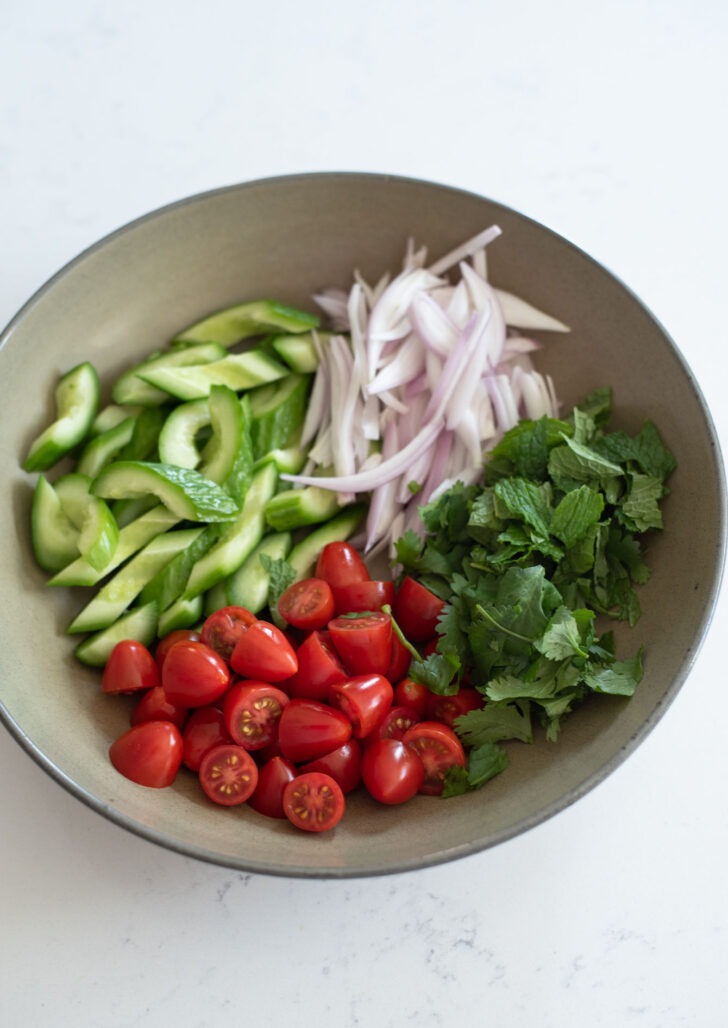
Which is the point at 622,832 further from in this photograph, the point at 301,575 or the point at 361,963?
the point at 301,575

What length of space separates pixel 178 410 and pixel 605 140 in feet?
4.55

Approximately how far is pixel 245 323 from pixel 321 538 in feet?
1.88

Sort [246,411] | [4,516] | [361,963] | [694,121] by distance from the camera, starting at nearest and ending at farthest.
→ [361,963], [4,516], [246,411], [694,121]

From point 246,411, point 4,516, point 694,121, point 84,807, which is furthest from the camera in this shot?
point 694,121

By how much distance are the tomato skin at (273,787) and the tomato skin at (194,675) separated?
0.18 meters

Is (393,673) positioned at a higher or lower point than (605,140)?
lower

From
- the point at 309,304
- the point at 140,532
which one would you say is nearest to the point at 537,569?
the point at 140,532

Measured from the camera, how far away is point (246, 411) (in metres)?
2.35

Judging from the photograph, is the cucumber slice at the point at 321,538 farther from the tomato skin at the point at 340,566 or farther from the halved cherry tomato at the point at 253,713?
the halved cherry tomato at the point at 253,713

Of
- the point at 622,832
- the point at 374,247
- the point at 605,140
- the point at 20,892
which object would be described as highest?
the point at 605,140

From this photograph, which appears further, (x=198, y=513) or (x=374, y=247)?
(x=374, y=247)

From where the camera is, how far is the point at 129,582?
222cm

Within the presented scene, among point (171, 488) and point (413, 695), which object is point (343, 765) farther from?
point (171, 488)

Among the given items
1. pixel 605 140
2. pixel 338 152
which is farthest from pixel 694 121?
pixel 338 152
